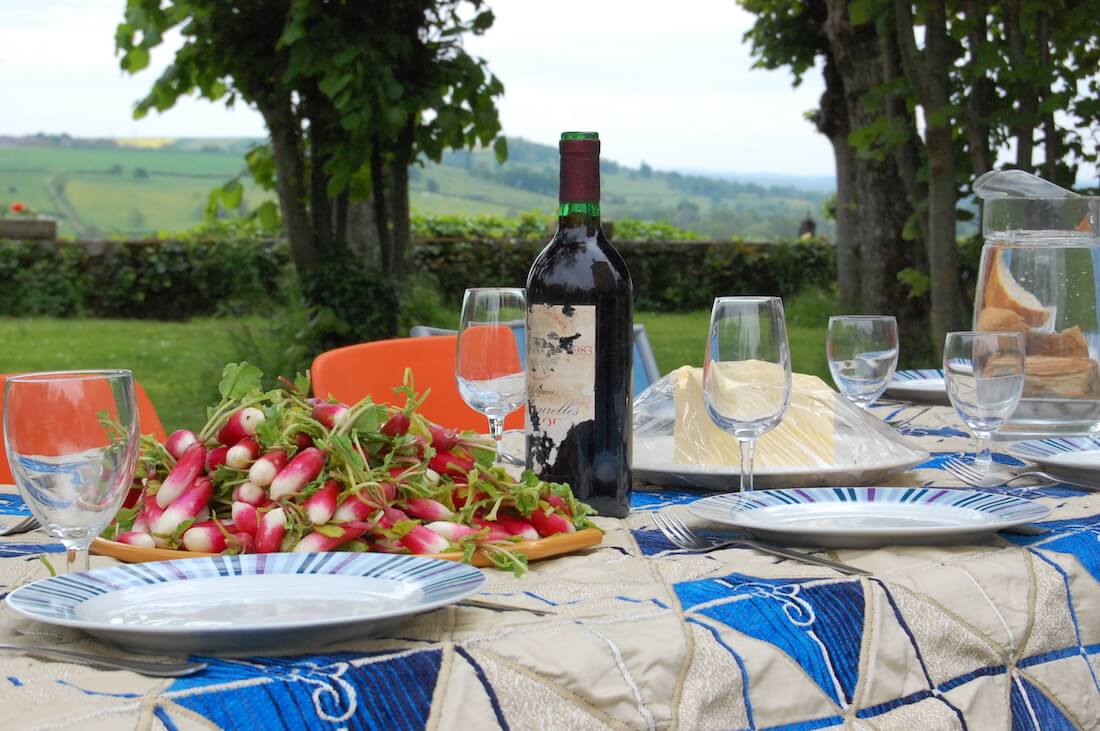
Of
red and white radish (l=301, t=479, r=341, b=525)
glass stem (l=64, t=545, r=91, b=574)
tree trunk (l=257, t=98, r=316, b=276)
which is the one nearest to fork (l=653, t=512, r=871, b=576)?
red and white radish (l=301, t=479, r=341, b=525)

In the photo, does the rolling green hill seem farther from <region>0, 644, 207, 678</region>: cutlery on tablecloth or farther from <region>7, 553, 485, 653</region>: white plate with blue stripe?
<region>0, 644, 207, 678</region>: cutlery on tablecloth

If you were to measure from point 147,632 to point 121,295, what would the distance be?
12580 mm

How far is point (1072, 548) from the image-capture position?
133cm

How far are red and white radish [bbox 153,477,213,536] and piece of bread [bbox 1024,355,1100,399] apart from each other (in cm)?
133

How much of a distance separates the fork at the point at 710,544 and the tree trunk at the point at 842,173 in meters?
8.30

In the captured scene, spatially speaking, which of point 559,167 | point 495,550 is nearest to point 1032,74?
point 559,167

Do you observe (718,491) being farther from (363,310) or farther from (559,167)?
(363,310)

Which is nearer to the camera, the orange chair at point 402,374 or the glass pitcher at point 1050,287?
the glass pitcher at point 1050,287

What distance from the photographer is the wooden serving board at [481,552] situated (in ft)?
3.80

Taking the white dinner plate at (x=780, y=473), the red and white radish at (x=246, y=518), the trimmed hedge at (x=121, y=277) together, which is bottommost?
the trimmed hedge at (x=121, y=277)

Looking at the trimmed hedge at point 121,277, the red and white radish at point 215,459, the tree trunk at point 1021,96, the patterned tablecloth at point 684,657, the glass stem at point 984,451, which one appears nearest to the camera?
the patterned tablecloth at point 684,657

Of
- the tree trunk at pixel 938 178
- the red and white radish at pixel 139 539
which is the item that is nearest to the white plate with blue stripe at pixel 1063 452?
the red and white radish at pixel 139 539

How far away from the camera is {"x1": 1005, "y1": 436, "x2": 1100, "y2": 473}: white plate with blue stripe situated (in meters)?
1.67

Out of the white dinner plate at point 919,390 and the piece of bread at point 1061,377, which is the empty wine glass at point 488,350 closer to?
the piece of bread at point 1061,377
